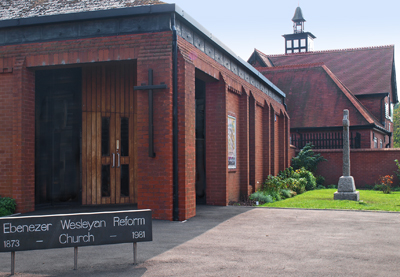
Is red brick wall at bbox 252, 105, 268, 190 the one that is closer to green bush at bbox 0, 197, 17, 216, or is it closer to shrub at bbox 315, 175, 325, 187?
shrub at bbox 315, 175, 325, 187

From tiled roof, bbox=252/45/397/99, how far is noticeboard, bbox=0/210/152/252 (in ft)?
98.6

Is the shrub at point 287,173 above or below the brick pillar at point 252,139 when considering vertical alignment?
below

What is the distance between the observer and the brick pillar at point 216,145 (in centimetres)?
1342

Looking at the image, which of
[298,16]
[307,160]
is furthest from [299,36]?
[307,160]

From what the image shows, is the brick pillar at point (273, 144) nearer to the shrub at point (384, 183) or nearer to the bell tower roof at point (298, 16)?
the shrub at point (384, 183)

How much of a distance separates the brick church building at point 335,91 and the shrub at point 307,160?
10.1 ft

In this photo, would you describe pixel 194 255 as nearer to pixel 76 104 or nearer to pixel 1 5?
pixel 76 104

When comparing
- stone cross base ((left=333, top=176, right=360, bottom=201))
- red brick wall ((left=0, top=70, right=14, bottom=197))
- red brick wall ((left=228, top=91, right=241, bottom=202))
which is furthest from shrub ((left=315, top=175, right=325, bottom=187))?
red brick wall ((left=0, top=70, right=14, bottom=197))

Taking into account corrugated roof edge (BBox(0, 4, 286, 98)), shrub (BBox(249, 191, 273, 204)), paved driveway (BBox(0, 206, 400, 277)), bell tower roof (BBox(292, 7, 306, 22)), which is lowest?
Result: paved driveway (BBox(0, 206, 400, 277))

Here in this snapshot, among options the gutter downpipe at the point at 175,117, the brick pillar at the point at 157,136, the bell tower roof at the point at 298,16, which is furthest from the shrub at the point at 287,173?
the bell tower roof at the point at 298,16

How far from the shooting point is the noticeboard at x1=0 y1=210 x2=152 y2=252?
5.71 m

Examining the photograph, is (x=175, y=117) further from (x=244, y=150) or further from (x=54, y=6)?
(x=244, y=150)

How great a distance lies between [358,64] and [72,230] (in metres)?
34.6

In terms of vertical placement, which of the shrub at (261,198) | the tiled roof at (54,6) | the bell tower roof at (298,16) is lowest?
the shrub at (261,198)
